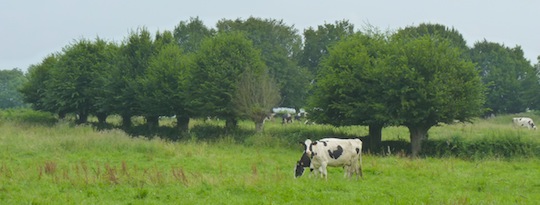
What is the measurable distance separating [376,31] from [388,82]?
5.20m

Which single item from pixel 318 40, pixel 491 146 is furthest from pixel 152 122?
pixel 318 40

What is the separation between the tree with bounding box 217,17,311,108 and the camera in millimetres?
69250

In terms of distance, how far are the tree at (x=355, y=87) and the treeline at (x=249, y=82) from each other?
0.06 metres

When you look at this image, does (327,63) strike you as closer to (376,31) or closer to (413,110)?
(376,31)

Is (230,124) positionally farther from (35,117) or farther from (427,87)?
(35,117)

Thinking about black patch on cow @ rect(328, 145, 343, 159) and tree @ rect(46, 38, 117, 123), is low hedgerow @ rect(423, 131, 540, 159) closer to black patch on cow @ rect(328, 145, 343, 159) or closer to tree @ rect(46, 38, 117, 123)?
black patch on cow @ rect(328, 145, 343, 159)

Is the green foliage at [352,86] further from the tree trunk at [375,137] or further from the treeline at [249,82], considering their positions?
the tree trunk at [375,137]

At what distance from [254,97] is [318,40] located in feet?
152

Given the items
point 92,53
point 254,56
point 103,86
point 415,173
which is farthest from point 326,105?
point 92,53

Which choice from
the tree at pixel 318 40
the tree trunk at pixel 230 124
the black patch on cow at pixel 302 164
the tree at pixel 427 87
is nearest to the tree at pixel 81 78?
the tree trunk at pixel 230 124

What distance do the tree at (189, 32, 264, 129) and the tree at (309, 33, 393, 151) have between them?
23.5 ft

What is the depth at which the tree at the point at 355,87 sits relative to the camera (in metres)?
29.5

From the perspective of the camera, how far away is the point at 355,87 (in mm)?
29984

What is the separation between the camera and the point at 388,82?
2917 centimetres
